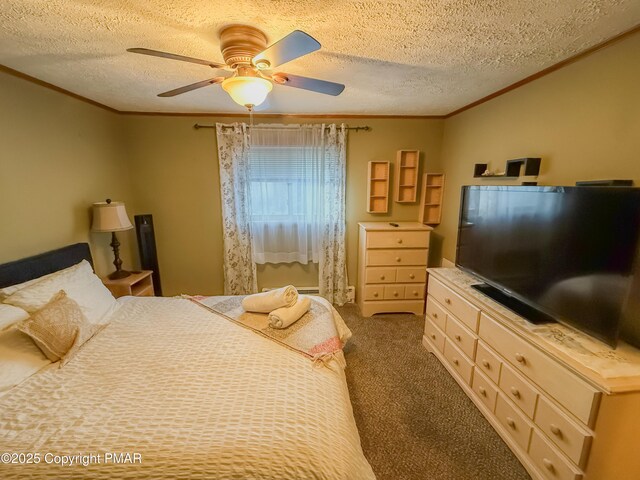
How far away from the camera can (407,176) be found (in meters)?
3.43

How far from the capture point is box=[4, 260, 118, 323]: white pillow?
1.61 meters

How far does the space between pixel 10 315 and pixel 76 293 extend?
13.8 inches

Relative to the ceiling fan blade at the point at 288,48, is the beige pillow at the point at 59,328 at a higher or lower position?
lower

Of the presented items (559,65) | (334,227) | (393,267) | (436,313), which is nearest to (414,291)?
(393,267)

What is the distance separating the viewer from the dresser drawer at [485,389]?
173cm

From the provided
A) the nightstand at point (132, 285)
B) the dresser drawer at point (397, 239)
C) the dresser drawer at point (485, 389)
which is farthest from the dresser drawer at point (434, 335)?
the nightstand at point (132, 285)

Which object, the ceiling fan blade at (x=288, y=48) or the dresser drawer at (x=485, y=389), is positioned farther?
the dresser drawer at (x=485, y=389)

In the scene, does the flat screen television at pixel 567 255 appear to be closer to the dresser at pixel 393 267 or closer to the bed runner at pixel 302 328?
the dresser at pixel 393 267

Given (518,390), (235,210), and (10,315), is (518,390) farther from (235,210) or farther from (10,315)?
(235,210)

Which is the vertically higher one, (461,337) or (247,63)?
(247,63)

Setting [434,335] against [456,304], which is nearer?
[456,304]

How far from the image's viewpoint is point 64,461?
955 mm

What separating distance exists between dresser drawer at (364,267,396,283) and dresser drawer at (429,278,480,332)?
0.65 meters

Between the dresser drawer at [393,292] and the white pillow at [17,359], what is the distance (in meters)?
2.83
